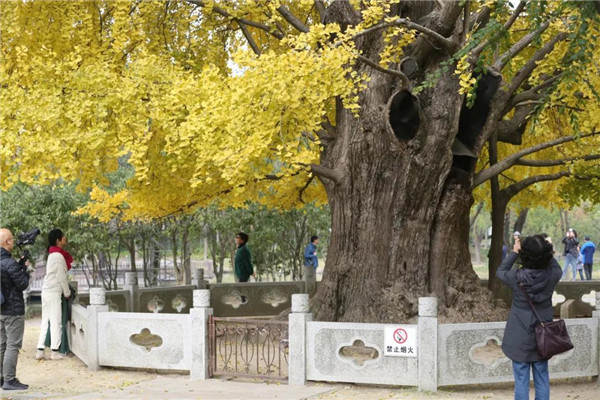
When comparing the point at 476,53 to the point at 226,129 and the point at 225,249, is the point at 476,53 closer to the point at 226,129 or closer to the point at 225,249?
the point at 226,129

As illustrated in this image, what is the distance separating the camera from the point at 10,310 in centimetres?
928

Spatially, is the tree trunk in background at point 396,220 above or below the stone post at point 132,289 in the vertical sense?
above

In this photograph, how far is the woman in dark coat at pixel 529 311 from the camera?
24.7 ft

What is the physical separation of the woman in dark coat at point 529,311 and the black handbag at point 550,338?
0.06 m

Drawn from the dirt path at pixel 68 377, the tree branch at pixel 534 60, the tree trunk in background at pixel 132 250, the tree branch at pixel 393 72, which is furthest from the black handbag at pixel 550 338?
the tree trunk in background at pixel 132 250

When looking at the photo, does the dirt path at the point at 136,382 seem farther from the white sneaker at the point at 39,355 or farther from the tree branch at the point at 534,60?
the tree branch at the point at 534,60

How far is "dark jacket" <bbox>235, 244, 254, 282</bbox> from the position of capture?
17516 millimetres

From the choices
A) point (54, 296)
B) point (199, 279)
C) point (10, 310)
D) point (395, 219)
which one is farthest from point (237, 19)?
point (10, 310)

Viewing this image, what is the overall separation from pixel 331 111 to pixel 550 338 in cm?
783

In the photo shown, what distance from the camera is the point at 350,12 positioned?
12531 millimetres

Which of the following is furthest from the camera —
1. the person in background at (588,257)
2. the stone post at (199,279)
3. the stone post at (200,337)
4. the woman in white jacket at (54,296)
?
the person in background at (588,257)

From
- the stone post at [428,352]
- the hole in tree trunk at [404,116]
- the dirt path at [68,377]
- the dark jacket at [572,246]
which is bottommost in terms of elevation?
the dirt path at [68,377]

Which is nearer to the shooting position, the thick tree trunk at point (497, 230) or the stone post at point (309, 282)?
the thick tree trunk at point (497, 230)

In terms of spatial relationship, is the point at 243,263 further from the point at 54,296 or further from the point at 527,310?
Result: the point at 527,310
